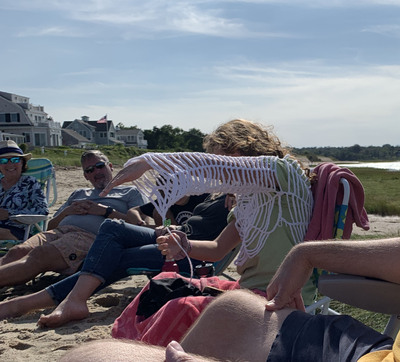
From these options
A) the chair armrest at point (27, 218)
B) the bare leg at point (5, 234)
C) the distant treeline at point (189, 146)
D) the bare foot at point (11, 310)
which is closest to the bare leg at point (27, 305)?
the bare foot at point (11, 310)

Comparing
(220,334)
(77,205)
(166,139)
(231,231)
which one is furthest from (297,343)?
(166,139)

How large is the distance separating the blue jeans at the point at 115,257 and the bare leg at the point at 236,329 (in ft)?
6.12

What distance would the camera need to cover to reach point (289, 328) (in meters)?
1.52

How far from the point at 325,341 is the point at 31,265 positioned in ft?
11.0

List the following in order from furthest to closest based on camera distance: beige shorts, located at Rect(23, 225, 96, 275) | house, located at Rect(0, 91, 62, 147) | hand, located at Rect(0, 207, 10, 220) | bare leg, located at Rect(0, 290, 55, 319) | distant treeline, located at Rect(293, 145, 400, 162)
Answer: distant treeline, located at Rect(293, 145, 400, 162), house, located at Rect(0, 91, 62, 147), hand, located at Rect(0, 207, 10, 220), beige shorts, located at Rect(23, 225, 96, 275), bare leg, located at Rect(0, 290, 55, 319)

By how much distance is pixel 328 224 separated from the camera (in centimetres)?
238

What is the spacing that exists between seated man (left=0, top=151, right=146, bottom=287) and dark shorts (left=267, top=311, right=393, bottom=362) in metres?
3.17

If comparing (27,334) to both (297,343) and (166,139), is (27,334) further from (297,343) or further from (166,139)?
(166,139)

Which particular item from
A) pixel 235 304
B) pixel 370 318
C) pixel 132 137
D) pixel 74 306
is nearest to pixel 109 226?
pixel 74 306

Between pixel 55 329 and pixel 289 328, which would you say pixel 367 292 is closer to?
pixel 289 328

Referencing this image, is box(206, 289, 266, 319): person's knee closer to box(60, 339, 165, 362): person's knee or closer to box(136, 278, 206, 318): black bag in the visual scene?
box(60, 339, 165, 362): person's knee

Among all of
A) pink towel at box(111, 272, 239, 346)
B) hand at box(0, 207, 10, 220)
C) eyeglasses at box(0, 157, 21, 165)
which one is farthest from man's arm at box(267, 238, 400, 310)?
eyeglasses at box(0, 157, 21, 165)

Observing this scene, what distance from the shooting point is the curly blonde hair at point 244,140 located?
2.49 m

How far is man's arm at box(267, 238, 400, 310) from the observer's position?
1.65 meters
